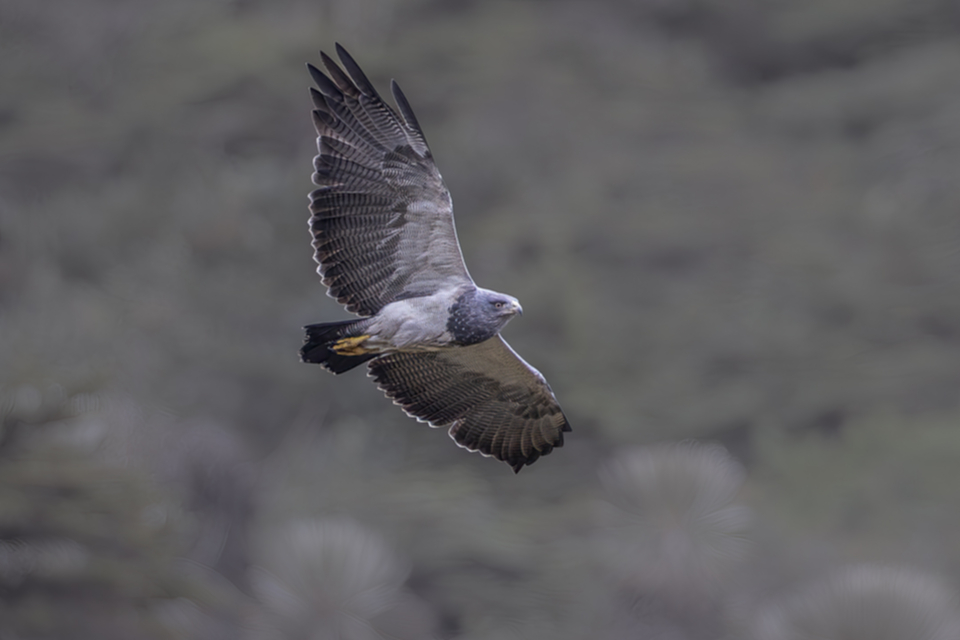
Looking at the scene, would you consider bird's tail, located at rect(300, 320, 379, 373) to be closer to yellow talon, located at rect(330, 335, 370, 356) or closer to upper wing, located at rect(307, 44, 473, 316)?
yellow talon, located at rect(330, 335, 370, 356)

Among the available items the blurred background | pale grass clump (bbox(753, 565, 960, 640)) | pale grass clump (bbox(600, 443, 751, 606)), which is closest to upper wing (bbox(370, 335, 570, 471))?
the blurred background

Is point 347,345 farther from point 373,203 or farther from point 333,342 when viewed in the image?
point 373,203

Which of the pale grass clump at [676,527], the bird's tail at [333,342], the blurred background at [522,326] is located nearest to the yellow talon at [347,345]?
the bird's tail at [333,342]

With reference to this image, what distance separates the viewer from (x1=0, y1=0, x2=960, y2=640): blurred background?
11578mm

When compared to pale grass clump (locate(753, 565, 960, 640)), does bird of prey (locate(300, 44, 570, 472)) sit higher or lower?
lower

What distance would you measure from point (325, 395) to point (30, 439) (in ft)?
34.0

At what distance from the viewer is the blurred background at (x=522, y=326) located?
1158 centimetres

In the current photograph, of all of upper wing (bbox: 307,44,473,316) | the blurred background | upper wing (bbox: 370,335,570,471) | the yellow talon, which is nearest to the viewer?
upper wing (bbox: 307,44,473,316)

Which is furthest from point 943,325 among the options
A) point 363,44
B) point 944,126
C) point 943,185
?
point 363,44

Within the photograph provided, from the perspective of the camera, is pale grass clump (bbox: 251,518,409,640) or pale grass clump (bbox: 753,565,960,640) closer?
pale grass clump (bbox: 753,565,960,640)

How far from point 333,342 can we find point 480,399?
1.06 meters

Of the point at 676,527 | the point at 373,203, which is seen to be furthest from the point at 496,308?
the point at 676,527

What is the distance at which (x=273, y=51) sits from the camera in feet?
90.9

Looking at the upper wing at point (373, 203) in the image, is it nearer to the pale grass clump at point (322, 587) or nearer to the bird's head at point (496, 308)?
the bird's head at point (496, 308)
